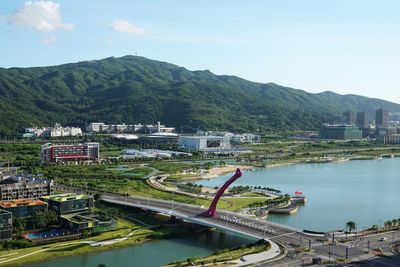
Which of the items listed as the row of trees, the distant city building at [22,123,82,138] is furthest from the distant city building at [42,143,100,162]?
the distant city building at [22,123,82,138]

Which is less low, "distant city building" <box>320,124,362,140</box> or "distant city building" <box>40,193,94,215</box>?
"distant city building" <box>320,124,362,140</box>

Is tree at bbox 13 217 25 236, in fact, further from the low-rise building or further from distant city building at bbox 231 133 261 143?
distant city building at bbox 231 133 261 143

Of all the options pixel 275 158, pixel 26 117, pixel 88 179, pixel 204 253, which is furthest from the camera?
pixel 26 117

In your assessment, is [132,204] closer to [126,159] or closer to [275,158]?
[126,159]

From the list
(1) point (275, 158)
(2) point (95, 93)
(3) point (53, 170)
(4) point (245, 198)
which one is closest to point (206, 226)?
(4) point (245, 198)

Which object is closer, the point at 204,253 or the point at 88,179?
the point at 204,253

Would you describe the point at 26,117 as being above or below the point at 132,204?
above

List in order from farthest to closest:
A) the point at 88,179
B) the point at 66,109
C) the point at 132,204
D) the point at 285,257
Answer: the point at 66,109, the point at 88,179, the point at 132,204, the point at 285,257
